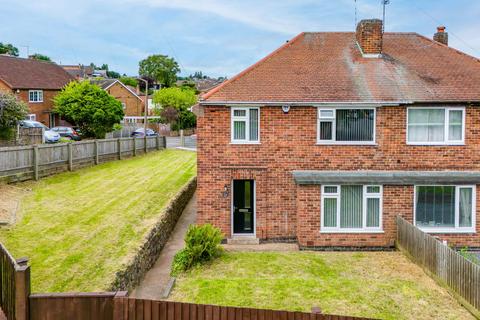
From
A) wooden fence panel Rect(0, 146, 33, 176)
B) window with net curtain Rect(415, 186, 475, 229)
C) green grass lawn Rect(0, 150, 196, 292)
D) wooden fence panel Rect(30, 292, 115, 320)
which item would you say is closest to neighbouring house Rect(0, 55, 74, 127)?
green grass lawn Rect(0, 150, 196, 292)

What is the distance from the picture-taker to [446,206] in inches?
657

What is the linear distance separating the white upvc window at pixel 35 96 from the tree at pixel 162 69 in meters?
61.2

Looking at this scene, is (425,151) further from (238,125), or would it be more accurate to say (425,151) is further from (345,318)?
(345,318)

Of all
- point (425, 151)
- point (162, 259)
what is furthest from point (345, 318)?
point (425, 151)

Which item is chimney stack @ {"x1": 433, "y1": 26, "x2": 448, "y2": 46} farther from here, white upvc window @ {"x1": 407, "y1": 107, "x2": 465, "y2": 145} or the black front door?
the black front door

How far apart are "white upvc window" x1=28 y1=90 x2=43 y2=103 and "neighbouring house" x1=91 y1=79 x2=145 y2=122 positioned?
861 inches

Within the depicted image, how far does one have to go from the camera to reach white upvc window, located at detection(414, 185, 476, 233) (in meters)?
16.6

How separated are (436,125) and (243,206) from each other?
296 inches

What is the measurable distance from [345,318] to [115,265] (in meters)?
6.75

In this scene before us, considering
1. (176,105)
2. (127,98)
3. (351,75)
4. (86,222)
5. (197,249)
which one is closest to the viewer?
(197,249)

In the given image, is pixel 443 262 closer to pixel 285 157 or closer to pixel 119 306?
pixel 285 157

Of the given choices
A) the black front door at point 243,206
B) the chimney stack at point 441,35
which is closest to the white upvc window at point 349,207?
the black front door at point 243,206

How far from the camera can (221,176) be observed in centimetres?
1716

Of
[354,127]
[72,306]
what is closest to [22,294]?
[72,306]
